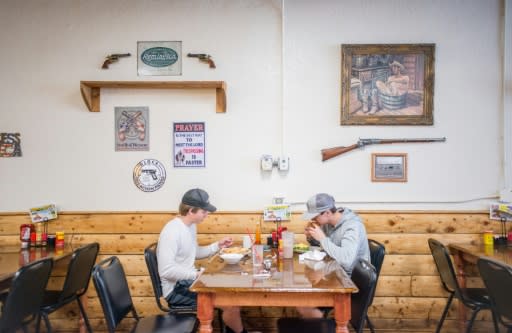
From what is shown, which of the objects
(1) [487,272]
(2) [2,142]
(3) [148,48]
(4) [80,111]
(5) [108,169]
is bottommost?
(1) [487,272]

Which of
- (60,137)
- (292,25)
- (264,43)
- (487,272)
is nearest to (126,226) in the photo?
(60,137)

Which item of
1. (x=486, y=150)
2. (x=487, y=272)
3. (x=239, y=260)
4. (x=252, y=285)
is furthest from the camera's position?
(x=486, y=150)

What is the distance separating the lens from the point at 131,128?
3.70 metres

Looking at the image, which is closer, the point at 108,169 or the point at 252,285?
the point at 252,285

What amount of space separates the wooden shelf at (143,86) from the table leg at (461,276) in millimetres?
2418

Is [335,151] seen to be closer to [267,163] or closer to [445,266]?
[267,163]

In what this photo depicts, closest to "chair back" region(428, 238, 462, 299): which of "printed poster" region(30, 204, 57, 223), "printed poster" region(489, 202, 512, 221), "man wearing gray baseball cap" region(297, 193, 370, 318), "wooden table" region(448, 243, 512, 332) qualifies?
"wooden table" region(448, 243, 512, 332)

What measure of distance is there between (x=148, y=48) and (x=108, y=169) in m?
1.18

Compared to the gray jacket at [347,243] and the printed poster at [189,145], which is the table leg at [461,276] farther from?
the printed poster at [189,145]

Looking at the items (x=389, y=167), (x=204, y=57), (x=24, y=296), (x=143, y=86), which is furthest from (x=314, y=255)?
(x=143, y=86)

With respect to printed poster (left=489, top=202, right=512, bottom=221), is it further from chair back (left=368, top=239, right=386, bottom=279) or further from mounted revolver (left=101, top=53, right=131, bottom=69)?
mounted revolver (left=101, top=53, right=131, bottom=69)

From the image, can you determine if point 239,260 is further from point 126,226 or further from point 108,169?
point 108,169

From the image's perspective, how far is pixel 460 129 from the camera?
3.65 meters

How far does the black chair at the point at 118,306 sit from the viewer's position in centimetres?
224
